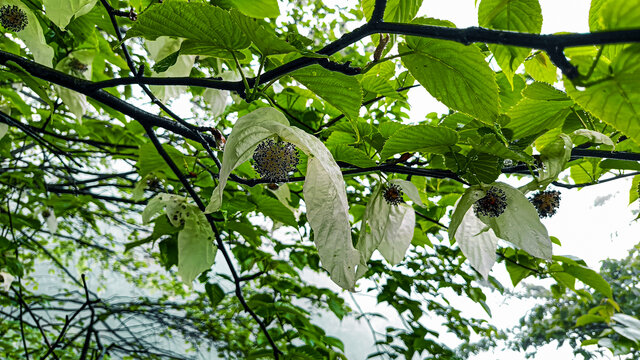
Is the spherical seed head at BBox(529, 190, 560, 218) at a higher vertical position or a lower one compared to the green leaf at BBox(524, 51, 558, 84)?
lower

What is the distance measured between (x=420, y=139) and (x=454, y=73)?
10cm

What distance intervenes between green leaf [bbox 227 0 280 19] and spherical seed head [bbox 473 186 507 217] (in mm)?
385

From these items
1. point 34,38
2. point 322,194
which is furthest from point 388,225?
point 34,38

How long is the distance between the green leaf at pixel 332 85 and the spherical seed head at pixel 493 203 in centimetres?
22

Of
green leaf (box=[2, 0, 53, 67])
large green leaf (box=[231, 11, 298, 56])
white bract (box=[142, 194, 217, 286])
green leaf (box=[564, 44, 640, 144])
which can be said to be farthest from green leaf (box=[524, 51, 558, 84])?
green leaf (box=[2, 0, 53, 67])

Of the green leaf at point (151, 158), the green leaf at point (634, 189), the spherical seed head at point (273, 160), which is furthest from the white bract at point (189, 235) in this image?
the green leaf at point (634, 189)

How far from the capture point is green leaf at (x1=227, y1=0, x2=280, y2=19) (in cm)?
57

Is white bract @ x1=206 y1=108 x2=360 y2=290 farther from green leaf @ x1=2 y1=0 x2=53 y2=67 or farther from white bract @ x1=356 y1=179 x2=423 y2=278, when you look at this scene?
green leaf @ x1=2 y1=0 x2=53 y2=67

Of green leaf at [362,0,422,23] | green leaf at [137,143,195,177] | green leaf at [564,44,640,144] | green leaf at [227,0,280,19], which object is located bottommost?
green leaf at [564,44,640,144]

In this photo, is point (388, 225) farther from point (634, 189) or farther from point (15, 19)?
point (15, 19)

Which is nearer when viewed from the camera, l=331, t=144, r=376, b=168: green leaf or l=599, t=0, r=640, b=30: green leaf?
l=599, t=0, r=640, b=30: green leaf

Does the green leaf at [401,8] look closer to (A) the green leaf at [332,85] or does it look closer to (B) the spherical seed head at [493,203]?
(A) the green leaf at [332,85]

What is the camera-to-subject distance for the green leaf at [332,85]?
1.29ft

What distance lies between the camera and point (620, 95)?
26 centimetres
